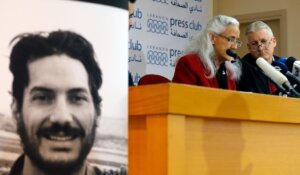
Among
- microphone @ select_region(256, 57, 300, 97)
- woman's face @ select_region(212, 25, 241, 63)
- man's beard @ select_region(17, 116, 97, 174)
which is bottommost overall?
man's beard @ select_region(17, 116, 97, 174)

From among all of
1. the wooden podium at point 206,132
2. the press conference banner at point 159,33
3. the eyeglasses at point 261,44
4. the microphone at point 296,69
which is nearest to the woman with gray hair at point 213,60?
the eyeglasses at point 261,44

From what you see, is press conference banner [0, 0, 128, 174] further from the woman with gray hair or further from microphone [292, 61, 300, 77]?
the woman with gray hair

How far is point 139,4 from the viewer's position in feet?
11.9

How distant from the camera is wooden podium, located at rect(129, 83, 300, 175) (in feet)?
2.94

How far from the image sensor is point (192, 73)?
2.36m

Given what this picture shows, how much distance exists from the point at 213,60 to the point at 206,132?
1498mm

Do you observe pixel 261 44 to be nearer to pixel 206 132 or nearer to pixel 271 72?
pixel 271 72

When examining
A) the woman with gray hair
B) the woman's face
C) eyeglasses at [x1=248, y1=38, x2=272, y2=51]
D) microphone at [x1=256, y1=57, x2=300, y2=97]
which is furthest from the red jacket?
microphone at [x1=256, y1=57, x2=300, y2=97]

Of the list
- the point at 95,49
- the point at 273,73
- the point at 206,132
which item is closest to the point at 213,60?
the point at 273,73

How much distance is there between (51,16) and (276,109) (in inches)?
24.6

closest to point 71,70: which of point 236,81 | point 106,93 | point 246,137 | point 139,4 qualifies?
point 106,93

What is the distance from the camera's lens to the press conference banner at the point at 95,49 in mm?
673

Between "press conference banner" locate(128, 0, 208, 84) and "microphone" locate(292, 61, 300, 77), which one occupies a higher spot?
"press conference banner" locate(128, 0, 208, 84)

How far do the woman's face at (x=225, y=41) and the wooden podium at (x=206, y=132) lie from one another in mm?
1287
